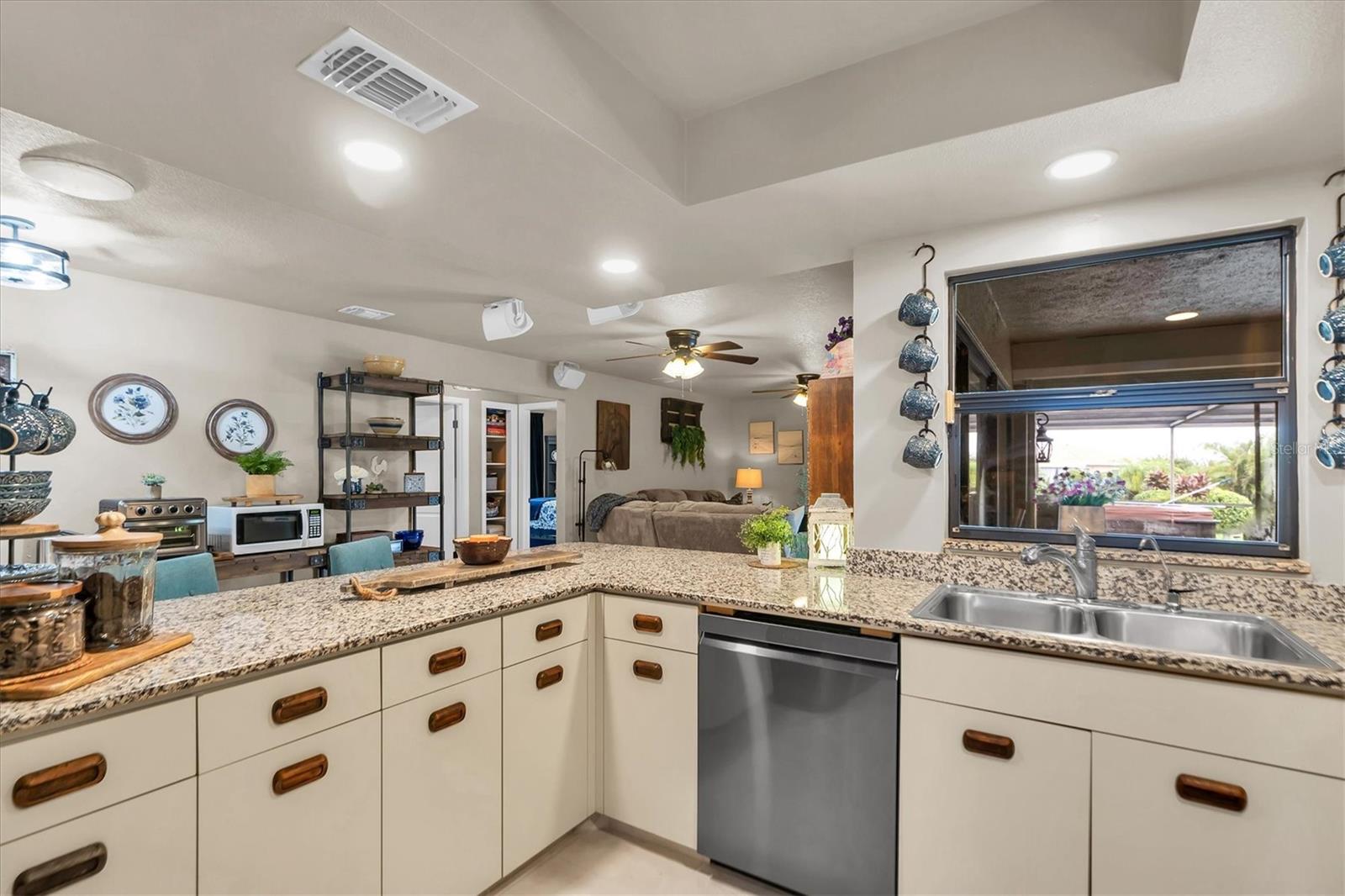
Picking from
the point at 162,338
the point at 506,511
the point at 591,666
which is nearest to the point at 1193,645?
the point at 591,666

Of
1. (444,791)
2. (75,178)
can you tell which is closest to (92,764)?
(444,791)

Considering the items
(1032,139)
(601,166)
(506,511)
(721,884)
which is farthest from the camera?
(506,511)

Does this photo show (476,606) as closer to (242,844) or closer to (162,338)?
(242,844)

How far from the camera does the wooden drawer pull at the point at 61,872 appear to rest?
1.00m

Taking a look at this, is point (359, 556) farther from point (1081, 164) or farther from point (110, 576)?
point (1081, 164)

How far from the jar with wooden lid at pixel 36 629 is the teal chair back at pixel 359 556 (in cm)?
147

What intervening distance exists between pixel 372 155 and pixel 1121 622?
2.60 m

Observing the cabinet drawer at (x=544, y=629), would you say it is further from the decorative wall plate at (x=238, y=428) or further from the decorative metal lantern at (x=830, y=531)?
the decorative wall plate at (x=238, y=428)

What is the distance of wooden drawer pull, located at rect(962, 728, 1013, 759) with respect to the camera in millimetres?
1582

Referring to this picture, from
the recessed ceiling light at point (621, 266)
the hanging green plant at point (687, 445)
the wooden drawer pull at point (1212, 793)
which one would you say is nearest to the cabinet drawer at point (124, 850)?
the wooden drawer pull at point (1212, 793)

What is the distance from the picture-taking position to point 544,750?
2.02 metres

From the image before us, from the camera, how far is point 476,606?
1848 millimetres

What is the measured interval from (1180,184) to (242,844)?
3047 millimetres

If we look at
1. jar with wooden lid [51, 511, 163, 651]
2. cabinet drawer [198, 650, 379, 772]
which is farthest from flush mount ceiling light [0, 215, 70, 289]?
cabinet drawer [198, 650, 379, 772]
